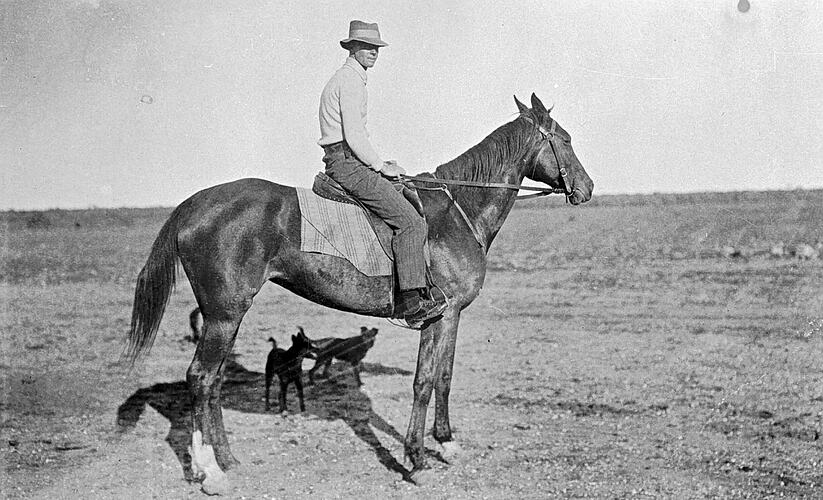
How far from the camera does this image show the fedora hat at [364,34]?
601 cm

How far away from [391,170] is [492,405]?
12.4 ft

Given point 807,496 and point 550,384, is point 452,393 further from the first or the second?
point 807,496

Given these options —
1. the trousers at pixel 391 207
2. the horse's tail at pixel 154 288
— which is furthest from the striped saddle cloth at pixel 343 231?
the horse's tail at pixel 154 288

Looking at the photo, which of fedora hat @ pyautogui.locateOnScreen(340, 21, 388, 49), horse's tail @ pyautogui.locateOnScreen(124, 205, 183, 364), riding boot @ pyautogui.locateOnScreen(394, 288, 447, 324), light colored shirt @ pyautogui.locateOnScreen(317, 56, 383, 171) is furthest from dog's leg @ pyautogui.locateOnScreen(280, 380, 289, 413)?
fedora hat @ pyautogui.locateOnScreen(340, 21, 388, 49)

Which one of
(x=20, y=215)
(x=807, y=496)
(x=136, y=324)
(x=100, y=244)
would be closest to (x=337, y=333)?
(x=136, y=324)

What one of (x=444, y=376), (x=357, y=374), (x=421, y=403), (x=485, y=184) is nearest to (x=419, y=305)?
(x=421, y=403)

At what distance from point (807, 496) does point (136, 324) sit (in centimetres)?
594

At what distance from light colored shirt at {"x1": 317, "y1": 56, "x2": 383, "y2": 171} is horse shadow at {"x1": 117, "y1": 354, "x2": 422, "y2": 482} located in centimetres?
292

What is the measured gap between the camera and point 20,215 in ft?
174

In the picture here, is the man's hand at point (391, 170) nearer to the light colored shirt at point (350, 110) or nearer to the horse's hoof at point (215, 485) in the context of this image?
the light colored shirt at point (350, 110)

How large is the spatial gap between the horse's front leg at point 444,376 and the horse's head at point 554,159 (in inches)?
65.9

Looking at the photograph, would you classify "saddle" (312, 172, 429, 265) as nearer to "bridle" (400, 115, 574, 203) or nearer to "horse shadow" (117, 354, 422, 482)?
"bridle" (400, 115, 574, 203)

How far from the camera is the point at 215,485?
19.6 feet

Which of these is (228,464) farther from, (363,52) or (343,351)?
(363,52)
